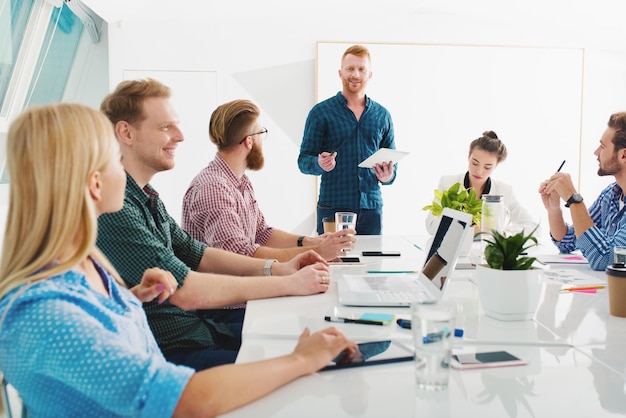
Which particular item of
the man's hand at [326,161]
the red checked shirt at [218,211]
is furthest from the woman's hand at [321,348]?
the man's hand at [326,161]

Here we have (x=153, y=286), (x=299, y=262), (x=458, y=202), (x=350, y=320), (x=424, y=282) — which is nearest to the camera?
(x=153, y=286)

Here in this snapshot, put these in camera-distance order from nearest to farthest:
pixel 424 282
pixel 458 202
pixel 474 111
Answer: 1. pixel 424 282
2. pixel 458 202
3. pixel 474 111

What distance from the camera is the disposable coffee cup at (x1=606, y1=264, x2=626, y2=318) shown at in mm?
1462

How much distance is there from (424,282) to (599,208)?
1437 millimetres

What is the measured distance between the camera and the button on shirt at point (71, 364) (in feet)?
2.68

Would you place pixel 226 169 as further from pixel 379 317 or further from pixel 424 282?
pixel 379 317

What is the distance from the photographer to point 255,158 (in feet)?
8.38

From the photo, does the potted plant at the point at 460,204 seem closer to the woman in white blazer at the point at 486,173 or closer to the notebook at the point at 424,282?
the notebook at the point at 424,282

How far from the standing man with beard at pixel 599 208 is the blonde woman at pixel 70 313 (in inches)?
63.6

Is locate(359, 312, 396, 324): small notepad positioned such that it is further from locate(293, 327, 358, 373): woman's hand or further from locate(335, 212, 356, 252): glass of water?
locate(335, 212, 356, 252): glass of water

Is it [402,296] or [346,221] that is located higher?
[346,221]

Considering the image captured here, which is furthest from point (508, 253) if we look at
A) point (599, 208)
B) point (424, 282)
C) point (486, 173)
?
point (486, 173)

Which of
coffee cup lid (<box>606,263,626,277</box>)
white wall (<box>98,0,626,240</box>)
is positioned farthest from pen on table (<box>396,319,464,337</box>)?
white wall (<box>98,0,626,240</box>)

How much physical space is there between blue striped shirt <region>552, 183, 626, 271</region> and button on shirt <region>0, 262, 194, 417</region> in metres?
1.79
